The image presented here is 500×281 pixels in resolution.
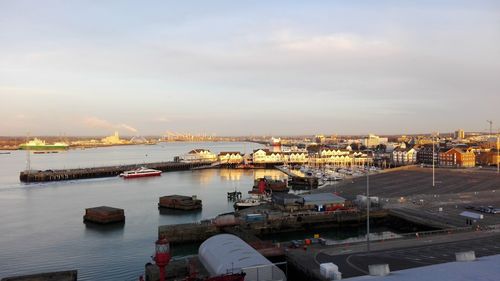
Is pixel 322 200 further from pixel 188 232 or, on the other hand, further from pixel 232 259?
pixel 232 259

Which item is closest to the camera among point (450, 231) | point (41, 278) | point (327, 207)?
point (41, 278)

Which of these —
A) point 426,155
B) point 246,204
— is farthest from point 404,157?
Result: point 246,204

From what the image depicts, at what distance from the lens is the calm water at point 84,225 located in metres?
17.3

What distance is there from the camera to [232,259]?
1209cm

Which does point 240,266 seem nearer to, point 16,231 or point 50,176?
point 16,231

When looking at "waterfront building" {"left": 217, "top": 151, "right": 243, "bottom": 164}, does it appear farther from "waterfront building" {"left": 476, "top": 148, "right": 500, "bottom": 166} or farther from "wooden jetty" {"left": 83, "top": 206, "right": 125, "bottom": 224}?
"wooden jetty" {"left": 83, "top": 206, "right": 125, "bottom": 224}

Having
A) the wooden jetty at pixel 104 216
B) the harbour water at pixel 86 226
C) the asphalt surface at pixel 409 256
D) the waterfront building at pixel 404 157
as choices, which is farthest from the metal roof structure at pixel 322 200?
the waterfront building at pixel 404 157

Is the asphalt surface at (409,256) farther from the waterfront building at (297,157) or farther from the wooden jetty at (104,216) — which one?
the waterfront building at (297,157)

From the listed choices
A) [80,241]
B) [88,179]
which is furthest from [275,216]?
[88,179]

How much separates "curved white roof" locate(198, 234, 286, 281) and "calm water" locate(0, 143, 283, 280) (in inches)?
164

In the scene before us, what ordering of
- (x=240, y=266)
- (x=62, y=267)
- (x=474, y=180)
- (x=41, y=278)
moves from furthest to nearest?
(x=474, y=180) < (x=62, y=267) < (x=41, y=278) < (x=240, y=266)

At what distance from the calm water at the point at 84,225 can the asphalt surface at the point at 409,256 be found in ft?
26.5

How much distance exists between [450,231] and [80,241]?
18.3 meters

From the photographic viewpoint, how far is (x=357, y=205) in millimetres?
26469
